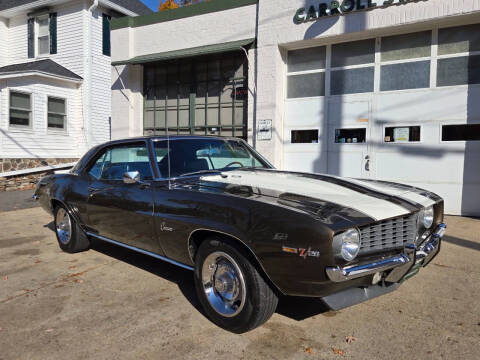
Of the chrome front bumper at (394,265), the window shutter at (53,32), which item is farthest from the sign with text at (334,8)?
the window shutter at (53,32)

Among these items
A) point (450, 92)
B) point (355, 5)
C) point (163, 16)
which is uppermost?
point (163, 16)

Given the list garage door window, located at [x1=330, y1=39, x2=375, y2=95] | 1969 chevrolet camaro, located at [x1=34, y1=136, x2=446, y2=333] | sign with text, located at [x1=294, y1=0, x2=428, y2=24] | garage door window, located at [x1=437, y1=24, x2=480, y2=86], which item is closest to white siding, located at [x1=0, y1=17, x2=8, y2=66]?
sign with text, located at [x1=294, y1=0, x2=428, y2=24]

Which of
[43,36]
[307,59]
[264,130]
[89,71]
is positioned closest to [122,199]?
[264,130]

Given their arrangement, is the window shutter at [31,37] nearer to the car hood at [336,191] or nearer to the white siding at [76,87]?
the white siding at [76,87]

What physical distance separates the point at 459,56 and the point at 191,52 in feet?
20.8

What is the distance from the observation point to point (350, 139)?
9008mm

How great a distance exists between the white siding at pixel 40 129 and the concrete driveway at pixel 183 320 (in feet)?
35.3

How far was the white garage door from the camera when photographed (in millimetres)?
7793

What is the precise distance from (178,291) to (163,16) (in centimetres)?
978

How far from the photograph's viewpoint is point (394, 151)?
848 cm

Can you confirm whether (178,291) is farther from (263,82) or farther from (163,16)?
(163,16)

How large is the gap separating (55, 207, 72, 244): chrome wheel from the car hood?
2388 mm

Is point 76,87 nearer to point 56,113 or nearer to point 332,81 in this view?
point 56,113

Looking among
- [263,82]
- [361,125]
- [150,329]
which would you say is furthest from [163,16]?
[150,329]
